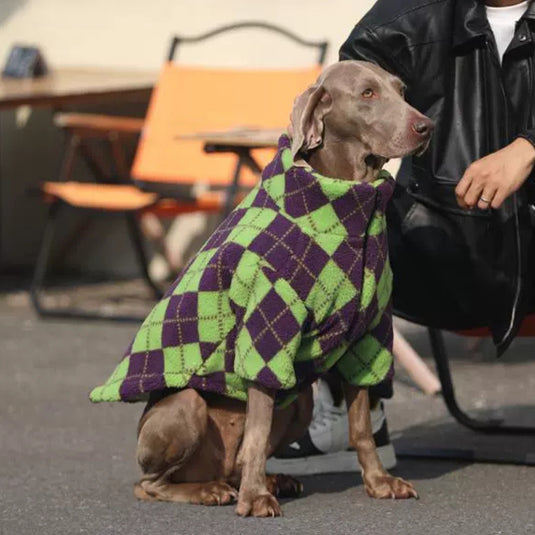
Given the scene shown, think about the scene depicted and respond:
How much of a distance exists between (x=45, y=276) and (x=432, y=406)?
12.4 ft

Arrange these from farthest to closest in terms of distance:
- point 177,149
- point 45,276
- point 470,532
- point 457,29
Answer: point 45,276, point 177,149, point 457,29, point 470,532

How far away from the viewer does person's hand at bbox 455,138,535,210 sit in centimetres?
363

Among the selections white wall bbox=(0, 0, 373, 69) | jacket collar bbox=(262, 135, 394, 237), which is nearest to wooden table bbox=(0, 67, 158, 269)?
white wall bbox=(0, 0, 373, 69)

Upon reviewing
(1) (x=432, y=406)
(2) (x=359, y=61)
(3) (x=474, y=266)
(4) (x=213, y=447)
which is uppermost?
(2) (x=359, y=61)

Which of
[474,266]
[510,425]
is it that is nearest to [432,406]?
[510,425]

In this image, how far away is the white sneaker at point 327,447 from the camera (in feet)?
13.1

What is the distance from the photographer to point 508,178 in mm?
3637

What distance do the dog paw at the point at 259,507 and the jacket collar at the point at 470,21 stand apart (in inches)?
49.6

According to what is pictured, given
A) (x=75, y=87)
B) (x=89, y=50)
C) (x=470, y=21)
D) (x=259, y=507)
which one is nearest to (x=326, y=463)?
(x=259, y=507)

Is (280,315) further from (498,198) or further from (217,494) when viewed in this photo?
(498,198)

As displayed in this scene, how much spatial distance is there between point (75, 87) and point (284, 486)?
3788 mm

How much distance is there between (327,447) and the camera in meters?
4.03

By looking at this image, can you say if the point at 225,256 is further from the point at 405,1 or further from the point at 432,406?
the point at 432,406

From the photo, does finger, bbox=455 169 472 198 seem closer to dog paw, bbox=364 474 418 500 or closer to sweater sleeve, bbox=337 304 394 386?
sweater sleeve, bbox=337 304 394 386
